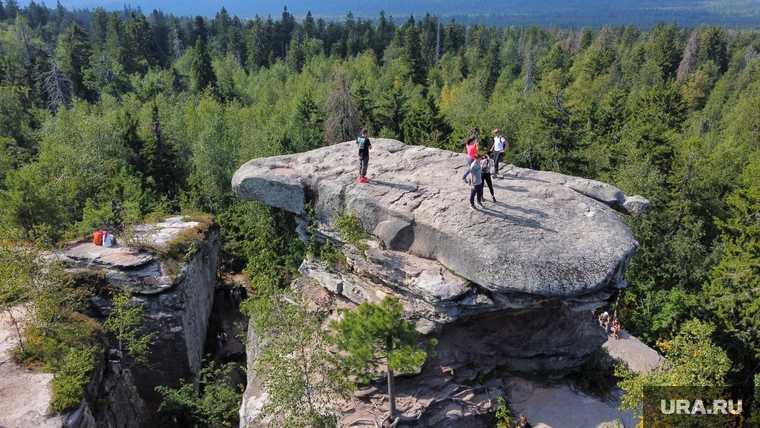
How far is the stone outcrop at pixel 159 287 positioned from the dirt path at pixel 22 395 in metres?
3.80

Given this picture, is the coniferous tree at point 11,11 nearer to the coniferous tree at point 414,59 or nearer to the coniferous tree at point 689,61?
the coniferous tree at point 414,59

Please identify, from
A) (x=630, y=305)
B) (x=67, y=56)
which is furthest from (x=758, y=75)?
(x=67, y=56)

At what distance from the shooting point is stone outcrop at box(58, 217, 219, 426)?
19.8 m

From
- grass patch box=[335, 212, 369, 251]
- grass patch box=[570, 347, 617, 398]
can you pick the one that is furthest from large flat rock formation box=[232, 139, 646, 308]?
grass patch box=[570, 347, 617, 398]

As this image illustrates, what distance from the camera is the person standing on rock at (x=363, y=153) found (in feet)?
56.2

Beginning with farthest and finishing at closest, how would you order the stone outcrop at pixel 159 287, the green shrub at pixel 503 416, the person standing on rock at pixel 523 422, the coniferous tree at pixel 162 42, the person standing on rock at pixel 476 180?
1. the coniferous tree at pixel 162 42
2. the stone outcrop at pixel 159 287
3. the green shrub at pixel 503 416
4. the person standing on rock at pixel 523 422
5. the person standing on rock at pixel 476 180

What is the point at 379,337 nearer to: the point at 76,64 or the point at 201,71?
the point at 201,71

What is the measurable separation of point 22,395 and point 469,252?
14301 millimetres

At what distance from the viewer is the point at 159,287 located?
20.0m

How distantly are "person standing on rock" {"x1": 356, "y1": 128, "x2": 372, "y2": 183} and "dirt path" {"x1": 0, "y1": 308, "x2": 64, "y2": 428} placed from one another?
12.4 metres

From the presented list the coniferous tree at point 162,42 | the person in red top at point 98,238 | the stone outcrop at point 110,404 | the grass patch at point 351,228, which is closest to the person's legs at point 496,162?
the grass patch at point 351,228

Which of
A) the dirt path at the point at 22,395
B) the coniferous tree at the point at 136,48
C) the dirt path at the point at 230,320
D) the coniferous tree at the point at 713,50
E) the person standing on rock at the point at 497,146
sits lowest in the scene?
the dirt path at the point at 230,320

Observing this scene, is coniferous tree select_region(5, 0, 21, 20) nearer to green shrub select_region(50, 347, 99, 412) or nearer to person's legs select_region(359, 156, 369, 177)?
green shrub select_region(50, 347, 99, 412)

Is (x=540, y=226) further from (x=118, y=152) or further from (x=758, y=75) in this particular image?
(x=758, y=75)
